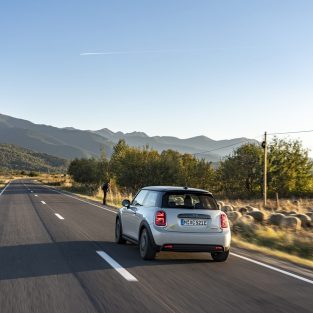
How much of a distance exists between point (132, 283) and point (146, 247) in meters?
2.17

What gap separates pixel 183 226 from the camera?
30.3 feet

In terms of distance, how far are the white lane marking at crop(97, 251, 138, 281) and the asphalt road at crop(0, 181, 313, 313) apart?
0.06 feet

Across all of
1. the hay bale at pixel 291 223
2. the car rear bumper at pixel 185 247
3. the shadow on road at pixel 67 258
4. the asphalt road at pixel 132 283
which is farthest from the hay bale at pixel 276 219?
the car rear bumper at pixel 185 247

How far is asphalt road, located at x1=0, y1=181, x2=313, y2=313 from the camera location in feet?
19.7

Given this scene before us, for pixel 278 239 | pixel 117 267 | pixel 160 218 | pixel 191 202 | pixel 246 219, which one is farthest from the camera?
pixel 246 219

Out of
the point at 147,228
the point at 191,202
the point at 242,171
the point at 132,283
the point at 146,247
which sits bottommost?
the point at 132,283

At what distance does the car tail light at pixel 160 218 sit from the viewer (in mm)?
9273

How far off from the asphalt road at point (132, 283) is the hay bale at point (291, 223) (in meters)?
7.37

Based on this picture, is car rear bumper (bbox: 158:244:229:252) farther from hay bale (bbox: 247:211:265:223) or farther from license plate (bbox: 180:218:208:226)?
hay bale (bbox: 247:211:265:223)

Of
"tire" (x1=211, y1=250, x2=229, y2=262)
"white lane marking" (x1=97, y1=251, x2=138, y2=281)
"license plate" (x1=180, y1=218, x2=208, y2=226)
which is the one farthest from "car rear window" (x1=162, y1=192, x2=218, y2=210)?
"white lane marking" (x1=97, y1=251, x2=138, y2=281)

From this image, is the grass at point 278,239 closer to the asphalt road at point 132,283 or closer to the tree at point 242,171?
the asphalt road at point 132,283

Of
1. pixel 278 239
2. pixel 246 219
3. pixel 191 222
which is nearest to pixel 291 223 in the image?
pixel 246 219

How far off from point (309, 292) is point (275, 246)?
6.06 meters

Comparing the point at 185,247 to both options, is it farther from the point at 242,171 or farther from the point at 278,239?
the point at 242,171
